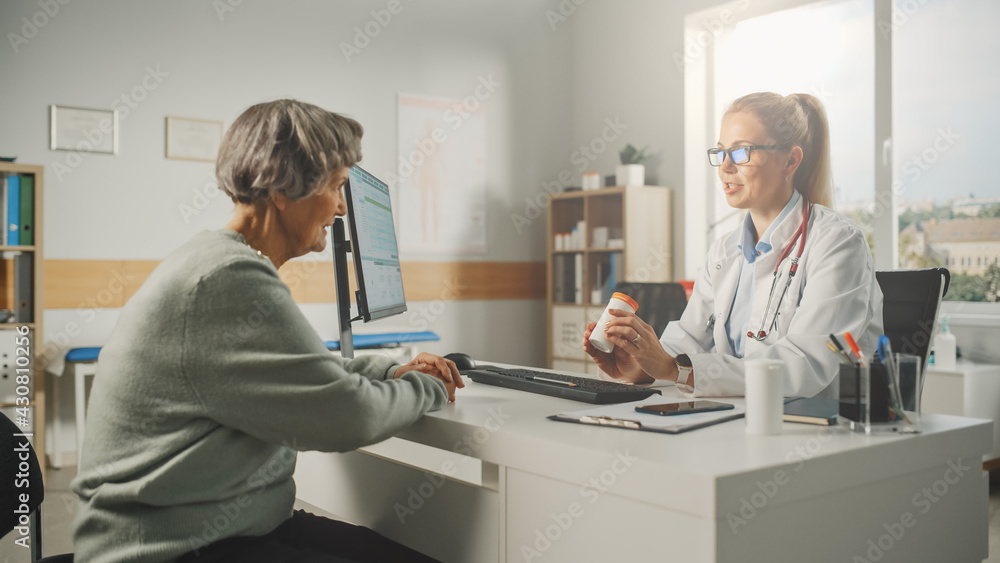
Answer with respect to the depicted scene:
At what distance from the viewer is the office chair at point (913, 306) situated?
182 centimetres

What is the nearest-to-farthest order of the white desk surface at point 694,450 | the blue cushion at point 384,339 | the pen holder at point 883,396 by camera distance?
1. the white desk surface at point 694,450
2. the pen holder at point 883,396
3. the blue cushion at point 384,339

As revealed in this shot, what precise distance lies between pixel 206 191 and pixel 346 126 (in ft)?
11.3

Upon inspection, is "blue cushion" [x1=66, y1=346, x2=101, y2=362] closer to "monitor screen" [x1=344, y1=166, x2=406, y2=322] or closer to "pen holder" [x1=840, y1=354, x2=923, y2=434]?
"monitor screen" [x1=344, y1=166, x2=406, y2=322]

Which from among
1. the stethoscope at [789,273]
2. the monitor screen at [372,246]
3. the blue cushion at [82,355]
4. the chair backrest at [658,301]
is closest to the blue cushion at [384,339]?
the blue cushion at [82,355]

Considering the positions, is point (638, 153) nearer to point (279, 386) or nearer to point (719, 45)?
point (719, 45)

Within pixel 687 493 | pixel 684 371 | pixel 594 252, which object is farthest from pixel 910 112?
pixel 687 493

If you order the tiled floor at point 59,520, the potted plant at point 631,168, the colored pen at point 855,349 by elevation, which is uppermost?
the potted plant at point 631,168

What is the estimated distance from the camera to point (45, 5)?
401cm

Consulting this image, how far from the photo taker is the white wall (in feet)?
13.2

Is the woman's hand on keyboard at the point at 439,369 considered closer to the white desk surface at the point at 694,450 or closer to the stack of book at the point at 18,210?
the white desk surface at the point at 694,450

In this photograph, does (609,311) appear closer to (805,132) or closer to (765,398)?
(765,398)

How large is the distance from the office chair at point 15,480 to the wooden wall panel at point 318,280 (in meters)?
2.88

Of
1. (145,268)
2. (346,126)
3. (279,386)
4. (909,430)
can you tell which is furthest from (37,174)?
(909,430)

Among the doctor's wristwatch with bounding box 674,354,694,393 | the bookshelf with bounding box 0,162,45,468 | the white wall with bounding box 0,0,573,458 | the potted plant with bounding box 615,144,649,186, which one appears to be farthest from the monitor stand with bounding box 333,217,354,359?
the potted plant with bounding box 615,144,649,186
